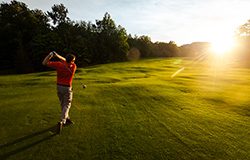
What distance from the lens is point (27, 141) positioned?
7.04 m

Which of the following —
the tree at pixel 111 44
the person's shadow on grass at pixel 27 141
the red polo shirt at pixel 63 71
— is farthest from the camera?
the tree at pixel 111 44

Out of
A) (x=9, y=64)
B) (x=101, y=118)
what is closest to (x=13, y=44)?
(x=9, y=64)

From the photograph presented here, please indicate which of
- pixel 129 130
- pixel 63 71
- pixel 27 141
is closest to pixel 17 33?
pixel 63 71

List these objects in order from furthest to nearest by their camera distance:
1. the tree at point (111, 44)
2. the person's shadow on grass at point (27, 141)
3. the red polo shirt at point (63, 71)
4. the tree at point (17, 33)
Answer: the tree at point (111, 44) < the tree at point (17, 33) < the red polo shirt at point (63, 71) < the person's shadow on grass at point (27, 141)

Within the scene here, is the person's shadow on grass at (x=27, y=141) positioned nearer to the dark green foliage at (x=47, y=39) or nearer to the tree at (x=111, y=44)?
the dark green foliage at (x=47, y=39)

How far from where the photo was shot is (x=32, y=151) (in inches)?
250

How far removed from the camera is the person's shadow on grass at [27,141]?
20.6ft

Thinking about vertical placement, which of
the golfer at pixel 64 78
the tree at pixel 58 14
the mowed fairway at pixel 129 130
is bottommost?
the mowed fairway at pixel 129 130

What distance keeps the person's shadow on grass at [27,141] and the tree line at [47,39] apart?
5325cm

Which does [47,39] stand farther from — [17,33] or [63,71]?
[63,71]

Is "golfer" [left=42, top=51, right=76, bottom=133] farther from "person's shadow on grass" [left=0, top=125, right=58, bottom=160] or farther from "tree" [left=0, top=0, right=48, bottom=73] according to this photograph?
"tree" [left=0, top=0, right=48, bottom=73]

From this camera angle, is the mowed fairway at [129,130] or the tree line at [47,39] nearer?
the mowed fairway at [129,130]

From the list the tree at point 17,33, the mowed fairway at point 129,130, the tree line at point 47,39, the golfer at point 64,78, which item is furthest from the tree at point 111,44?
the golfer at point 64,78

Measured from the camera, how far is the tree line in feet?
192
